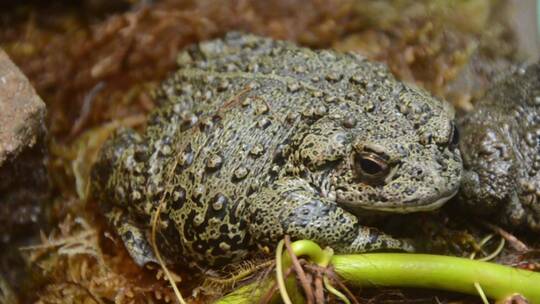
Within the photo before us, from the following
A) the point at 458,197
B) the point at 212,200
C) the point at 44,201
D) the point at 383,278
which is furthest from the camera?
the point at 44,201

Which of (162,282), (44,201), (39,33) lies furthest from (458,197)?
(39,33)

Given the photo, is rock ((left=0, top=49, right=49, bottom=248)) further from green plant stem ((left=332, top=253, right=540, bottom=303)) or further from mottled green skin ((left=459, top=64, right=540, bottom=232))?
mottled green skin ((left=459, top=64, right=540, bottom=232))

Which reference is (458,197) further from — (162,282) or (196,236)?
(162,282)

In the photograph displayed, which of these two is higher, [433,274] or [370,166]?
[370,166]

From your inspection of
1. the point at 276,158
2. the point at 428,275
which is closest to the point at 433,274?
the point at 428,275

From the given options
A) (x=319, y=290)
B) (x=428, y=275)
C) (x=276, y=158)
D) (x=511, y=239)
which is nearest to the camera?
(x=319, y=290)

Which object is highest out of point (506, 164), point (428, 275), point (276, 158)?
point (276, 158)

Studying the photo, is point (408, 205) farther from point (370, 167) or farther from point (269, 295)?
point (269, 295)
